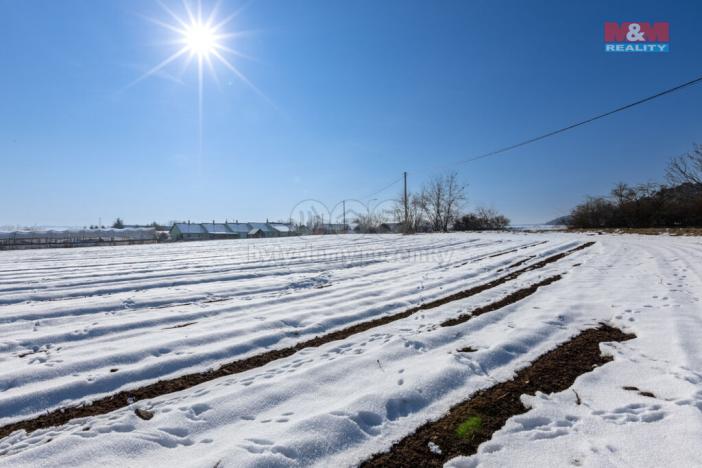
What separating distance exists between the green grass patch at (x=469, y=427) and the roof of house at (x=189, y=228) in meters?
64.7

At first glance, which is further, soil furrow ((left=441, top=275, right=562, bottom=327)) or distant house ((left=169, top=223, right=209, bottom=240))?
distant house ((left=169, top=223, right=209, bottom=240))

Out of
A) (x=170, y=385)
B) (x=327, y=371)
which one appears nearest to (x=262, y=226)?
(x=170, y=385)

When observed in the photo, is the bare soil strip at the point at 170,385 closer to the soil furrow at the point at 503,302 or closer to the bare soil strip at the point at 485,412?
the soil furrow at the point at 503,302

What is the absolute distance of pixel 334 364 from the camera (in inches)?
107

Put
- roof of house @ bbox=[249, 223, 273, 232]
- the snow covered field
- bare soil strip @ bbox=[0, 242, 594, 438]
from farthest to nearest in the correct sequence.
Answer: roof of house @ bbox=[249, 223, 273, 232] < bare soil strip @ bbox=[0, 242, 594, 438] < the snow covered field

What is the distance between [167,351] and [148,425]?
3.88 feet

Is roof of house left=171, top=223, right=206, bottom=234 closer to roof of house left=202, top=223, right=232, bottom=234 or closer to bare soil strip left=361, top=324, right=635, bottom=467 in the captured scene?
roof of house left=202, top=223, right=232, bottom=234

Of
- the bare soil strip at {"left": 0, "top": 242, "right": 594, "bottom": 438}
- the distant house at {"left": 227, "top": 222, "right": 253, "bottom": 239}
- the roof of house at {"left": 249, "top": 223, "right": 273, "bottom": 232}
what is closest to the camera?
the bare soil strip at {"left": 0, "top": 242, "right": 594, "bottom": 438}

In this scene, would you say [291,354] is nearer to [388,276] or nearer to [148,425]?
[148,425]

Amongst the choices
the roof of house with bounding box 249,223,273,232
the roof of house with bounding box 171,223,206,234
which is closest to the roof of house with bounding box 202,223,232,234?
the roof of house with bounding box 171,223,206,234

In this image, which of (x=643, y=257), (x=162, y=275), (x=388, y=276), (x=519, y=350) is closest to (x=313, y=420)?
(x=519, y=350)

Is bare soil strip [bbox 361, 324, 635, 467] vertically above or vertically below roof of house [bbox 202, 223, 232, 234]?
below

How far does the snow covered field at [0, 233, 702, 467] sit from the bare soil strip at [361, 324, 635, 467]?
0.21 ft

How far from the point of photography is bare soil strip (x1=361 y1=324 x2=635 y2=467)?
172 centimetres
